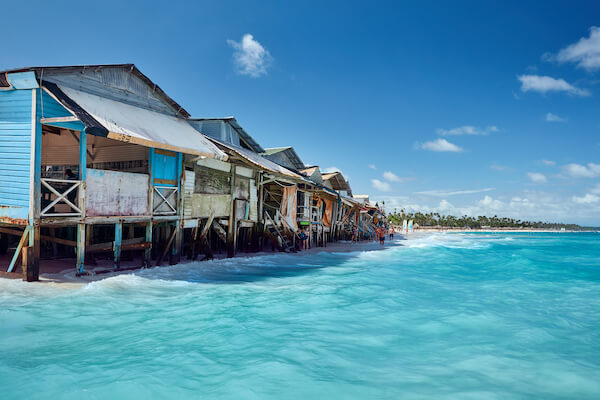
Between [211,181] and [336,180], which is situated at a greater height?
[336,180]

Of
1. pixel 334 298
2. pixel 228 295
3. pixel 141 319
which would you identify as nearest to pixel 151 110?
pixel 228 295

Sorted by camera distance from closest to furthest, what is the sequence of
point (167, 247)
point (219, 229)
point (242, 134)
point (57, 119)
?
1. point (57, 119)
2. point (167, 247)
3. point (219, 229)
4. point (242, 134)

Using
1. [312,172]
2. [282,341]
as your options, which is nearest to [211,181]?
[282,341]

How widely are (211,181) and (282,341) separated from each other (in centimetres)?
972

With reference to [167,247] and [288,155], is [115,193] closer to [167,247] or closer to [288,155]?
[167,247]

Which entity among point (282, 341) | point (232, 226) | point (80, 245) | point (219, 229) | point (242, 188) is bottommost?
point (282, 341)

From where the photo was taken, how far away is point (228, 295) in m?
9.61

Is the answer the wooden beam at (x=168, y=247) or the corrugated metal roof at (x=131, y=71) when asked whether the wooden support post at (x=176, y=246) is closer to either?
the wooden beam at (x=168, y=247)

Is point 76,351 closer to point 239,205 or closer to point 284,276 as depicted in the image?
point 284,276

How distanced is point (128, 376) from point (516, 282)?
16447 millimetres

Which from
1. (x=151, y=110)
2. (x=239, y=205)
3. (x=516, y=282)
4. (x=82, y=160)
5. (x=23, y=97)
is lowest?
(x=516, y=282)

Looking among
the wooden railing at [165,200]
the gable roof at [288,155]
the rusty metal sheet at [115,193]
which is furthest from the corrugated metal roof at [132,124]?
the gable roof at [288,155]

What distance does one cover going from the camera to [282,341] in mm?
6766

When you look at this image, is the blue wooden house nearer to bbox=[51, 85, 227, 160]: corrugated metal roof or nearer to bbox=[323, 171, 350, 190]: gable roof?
bbox=[51, 85, 227, 160]: corrugated metal roof
